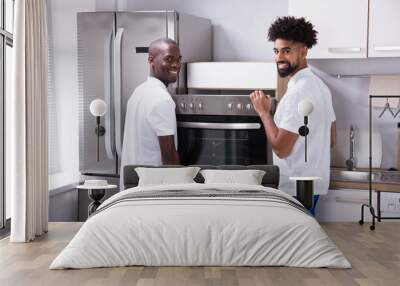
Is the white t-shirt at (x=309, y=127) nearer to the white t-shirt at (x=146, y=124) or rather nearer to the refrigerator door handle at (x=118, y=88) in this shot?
the white t-shirt at (x=146, y=124)

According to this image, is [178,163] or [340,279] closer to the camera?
[340,279]

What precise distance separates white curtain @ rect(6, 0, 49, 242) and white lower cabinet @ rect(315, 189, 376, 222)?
8.55 ft

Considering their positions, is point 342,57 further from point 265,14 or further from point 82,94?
point 82,94

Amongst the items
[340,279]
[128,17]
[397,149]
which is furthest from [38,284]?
[397,149]

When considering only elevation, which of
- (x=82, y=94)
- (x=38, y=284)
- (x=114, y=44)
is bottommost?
(x=38, y=284)

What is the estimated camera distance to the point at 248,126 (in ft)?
23.8

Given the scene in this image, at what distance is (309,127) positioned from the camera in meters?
7.26

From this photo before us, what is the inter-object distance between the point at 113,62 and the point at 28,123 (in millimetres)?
1390

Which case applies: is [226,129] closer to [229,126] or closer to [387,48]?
[229,126]

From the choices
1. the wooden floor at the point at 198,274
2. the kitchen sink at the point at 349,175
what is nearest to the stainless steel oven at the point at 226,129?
the kitchen sink at the point at 349,175

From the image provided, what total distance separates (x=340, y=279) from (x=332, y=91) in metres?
3.08

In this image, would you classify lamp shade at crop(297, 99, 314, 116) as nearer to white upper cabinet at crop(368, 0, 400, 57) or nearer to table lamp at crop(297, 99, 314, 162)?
table lamp at crop(297, 99, 314, 162)

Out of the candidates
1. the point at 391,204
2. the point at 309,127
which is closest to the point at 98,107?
the point at 309,127

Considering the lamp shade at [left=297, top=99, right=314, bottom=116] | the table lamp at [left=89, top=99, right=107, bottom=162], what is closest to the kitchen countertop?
the lamp shade at [left=297, top=99, right=314, bottom=116]
